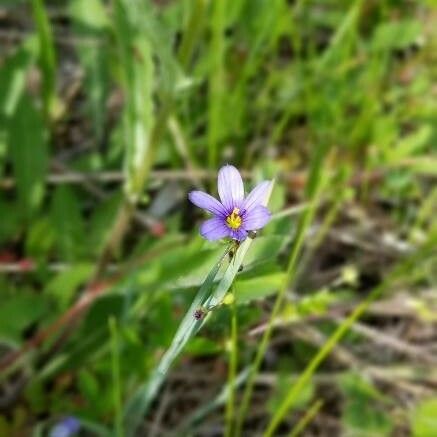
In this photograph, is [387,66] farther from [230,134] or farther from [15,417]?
[15,417]

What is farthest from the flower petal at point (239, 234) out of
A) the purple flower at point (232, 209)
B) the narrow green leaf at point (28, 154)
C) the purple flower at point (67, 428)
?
the narrow green leaf at point (28, 154)

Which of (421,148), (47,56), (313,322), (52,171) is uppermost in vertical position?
(47,56)

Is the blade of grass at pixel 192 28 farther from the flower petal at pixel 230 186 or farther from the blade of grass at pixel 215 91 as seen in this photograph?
the flower petal at pixel 230 186

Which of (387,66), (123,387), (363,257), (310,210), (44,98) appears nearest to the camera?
(310,210)

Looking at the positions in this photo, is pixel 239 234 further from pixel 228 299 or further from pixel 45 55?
pixel 45 55

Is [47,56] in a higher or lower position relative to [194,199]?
higher

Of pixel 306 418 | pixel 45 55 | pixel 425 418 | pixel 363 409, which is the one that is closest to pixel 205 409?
pixel 306 418

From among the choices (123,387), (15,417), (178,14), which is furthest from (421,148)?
(15,417)
